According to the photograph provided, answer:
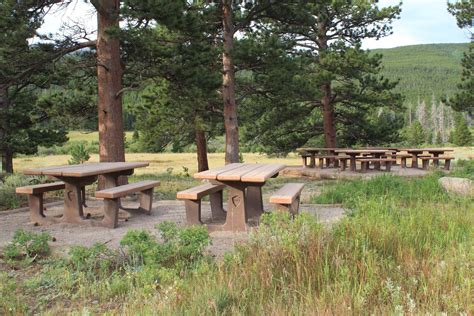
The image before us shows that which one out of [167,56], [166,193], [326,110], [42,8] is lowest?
[166,193]

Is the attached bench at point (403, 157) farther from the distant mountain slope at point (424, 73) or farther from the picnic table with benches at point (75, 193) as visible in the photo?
the distant mountain slope at point (424, 73)

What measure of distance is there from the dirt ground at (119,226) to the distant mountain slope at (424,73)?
126m

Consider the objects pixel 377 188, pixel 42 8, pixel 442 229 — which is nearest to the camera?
pixel 442 229

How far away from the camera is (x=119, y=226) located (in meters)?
5.99

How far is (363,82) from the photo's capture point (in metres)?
16.3

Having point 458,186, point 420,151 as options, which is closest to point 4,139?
point 458,186

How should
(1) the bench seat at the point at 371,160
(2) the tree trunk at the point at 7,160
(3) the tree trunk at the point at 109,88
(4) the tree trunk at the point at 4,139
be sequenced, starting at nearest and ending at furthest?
(3) the tree trunk at the point at 109,88 → (4) the tree trunk at the point at 4,139 → (1) the bench seat at the point at 371,160 → (2) the tree trunk at the point at 7,160

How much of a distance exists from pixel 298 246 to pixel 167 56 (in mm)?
7361

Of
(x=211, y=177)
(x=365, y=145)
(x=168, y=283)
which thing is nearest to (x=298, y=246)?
(x=168, y=283)

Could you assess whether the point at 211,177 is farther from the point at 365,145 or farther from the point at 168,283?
the point at 365,145

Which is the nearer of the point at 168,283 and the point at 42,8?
the point at 168,283

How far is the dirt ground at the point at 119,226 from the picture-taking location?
4.84 metres

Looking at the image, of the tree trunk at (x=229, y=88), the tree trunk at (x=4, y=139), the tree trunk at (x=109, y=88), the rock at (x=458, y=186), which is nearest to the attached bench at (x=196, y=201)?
the tree trunk at (x=109, y=88)

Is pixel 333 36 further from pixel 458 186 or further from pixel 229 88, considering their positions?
pixel 458 186
